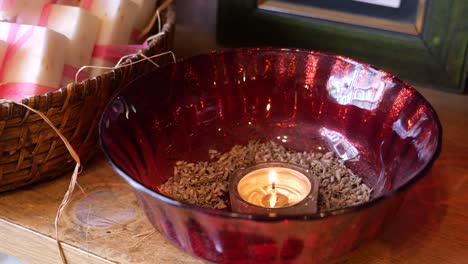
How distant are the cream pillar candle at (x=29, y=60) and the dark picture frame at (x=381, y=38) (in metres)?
0.30

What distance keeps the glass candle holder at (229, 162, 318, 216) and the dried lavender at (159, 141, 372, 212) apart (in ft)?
0.06

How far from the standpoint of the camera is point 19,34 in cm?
60

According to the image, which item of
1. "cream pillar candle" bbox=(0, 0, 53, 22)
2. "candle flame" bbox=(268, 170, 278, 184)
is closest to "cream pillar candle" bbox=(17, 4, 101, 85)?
"cream pillar candle" bbox=(0, 0, 53, 22)

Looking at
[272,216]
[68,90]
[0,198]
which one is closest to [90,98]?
[68,90]

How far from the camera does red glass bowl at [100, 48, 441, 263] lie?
445 mm

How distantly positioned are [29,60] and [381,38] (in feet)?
1.37

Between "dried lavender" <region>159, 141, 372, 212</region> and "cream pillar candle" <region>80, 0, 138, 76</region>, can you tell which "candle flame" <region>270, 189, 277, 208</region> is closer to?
"dried lavender" <region>159, 141, 372, 212</region>

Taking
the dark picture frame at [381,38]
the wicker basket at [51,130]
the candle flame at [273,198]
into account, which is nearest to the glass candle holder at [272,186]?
the candle flame at [273,198]

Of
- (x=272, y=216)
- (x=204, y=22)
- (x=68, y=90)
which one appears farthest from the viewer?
(x=204, y=22)

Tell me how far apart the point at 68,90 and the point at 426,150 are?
1.05 ft

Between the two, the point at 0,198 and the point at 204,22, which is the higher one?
the point at 204,22

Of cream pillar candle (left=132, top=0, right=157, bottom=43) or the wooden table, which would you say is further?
cream pillar candle (left=132, top=0, right=157, bottom=43)

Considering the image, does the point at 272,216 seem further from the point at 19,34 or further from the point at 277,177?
the point at 19,34

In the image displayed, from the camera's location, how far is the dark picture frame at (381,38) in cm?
72
